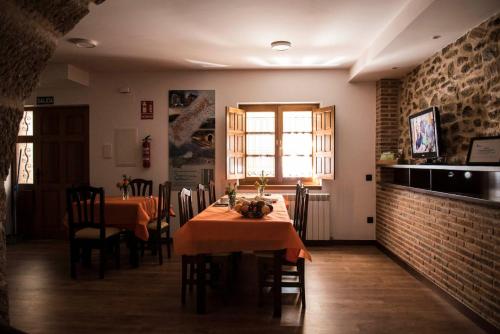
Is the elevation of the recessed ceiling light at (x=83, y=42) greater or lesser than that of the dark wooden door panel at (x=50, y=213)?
greater

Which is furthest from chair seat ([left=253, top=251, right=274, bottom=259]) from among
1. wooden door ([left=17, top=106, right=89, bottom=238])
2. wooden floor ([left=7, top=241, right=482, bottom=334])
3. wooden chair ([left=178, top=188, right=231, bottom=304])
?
wooden door ([left=17, top=106, right=89, bottom=238])

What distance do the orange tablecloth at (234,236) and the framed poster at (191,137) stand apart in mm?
2910

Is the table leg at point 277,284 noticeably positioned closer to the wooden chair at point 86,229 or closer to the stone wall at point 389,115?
the wooden chair at point 86,229

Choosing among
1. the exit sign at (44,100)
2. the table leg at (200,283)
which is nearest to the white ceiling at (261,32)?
the exit sign at (44,100)

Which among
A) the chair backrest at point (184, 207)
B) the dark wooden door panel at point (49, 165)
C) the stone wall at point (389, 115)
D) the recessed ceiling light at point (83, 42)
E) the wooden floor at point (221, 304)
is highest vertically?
the recessed ceiling light at point (83, 42)

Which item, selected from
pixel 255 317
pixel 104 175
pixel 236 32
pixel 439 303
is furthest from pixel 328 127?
pixel 104 175

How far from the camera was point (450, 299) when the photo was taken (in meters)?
3.40

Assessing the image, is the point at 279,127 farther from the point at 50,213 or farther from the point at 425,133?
the point at 50,213

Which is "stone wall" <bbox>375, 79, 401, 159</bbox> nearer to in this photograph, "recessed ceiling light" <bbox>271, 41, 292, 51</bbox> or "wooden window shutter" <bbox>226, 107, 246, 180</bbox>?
"recessed ceiling light" <bbox>271, 41, 292, 51</bbox>

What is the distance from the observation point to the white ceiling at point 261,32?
3492 millimetres

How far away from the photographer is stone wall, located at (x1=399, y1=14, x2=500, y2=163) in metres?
3.35

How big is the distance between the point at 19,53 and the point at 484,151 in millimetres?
3822

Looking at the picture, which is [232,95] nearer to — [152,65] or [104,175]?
[152,65]

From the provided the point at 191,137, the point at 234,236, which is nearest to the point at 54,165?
the point at 191,137
